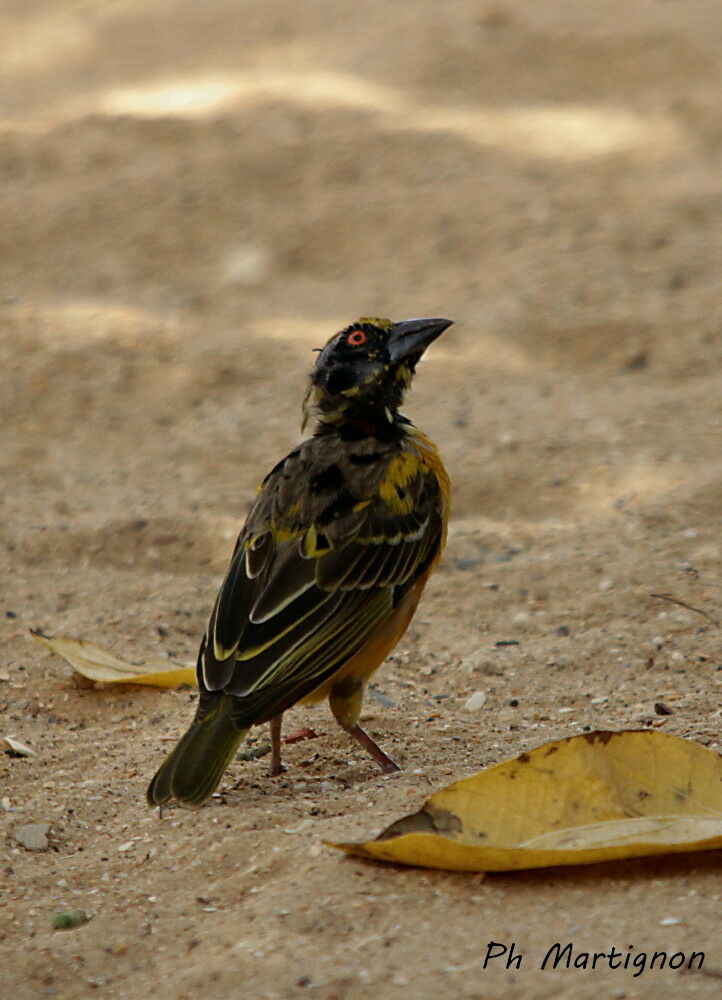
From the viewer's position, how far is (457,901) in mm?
3047

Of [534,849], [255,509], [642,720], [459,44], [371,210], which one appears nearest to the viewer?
[534,849]

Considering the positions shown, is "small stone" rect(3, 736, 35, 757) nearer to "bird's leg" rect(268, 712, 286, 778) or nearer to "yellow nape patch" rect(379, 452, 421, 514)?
"bird's leg" rect(268, 712, 286, 778)

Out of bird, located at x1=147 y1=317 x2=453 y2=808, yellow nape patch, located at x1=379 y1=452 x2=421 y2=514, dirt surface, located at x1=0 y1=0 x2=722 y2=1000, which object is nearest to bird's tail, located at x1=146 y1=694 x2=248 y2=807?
bird, located at x1=147 y1=317 x2=453 y2=808

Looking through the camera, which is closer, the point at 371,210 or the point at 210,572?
the point at 210,572

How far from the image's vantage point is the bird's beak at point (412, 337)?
15.3ft

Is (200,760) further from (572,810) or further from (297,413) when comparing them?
(297,413)

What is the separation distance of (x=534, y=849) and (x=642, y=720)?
1.19 m

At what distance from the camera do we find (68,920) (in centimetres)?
322

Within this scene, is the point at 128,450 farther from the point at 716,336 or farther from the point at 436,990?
the point at 436,990

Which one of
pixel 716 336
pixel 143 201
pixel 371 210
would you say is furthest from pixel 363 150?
pixel 716 336

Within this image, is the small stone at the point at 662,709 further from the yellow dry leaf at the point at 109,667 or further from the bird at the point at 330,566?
the yellow dry leaf at the point at 109,667

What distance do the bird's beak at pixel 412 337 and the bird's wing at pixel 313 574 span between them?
35 cm

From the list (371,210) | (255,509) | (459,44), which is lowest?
(255,509)

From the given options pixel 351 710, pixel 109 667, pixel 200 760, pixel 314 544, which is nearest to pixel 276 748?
pixel 351 710
